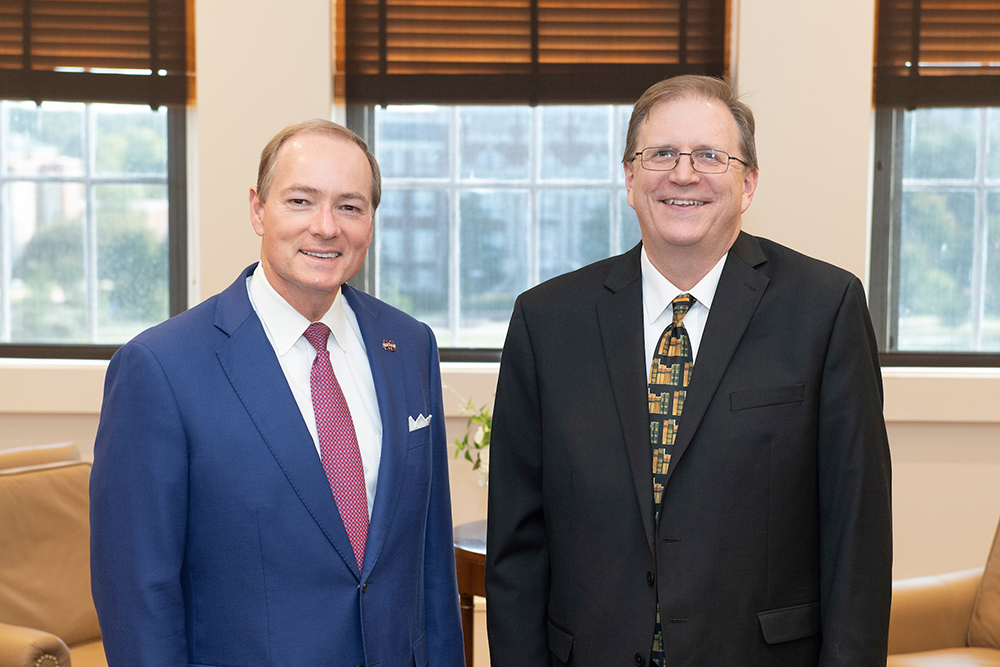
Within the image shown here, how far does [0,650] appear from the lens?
2209mm

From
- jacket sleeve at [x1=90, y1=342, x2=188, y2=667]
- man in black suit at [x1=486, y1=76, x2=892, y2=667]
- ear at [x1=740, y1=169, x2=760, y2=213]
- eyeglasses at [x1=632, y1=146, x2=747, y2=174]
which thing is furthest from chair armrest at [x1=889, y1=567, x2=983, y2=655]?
jacket sleeve at [x1=90, y1=342, x2=188, y2=667]

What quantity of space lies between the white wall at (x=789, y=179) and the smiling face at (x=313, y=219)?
2092 mm

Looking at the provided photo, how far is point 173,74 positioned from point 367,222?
2.54 m

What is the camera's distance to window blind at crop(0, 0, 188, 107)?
3635mm

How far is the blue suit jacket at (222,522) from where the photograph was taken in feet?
4.52

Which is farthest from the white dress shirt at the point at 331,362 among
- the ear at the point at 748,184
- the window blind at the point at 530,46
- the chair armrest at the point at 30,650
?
the window blind at the point at 530,46

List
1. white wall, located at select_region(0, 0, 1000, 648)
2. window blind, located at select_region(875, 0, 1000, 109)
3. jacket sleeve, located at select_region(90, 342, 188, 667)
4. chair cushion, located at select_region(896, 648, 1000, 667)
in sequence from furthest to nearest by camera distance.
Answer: window blind, located at select_region(875, 0, 1000, 109) → white wall, located at select_region(0, 0, 1000, 648) → chair cushion, located at select_region(896, 648, 1000, 667) → jacket sleeve, located at select_region(90, 342, 188, 667)

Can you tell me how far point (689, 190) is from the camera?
4.87ft

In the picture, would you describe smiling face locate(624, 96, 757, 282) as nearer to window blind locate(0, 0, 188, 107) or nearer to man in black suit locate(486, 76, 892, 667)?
man in black suit locate(486, 76, 892, 667)

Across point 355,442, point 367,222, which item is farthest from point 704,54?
point 355,442

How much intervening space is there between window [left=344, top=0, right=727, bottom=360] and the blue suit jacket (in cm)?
234

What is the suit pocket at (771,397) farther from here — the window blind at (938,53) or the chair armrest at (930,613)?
the window blind at (938,53)

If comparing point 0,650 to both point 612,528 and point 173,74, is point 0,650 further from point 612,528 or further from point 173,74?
point 173,74

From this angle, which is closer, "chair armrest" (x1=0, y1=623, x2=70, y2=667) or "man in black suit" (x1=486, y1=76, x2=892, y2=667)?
"man in black suit" (x1=486, y1=76, x2=892, y2=667)
